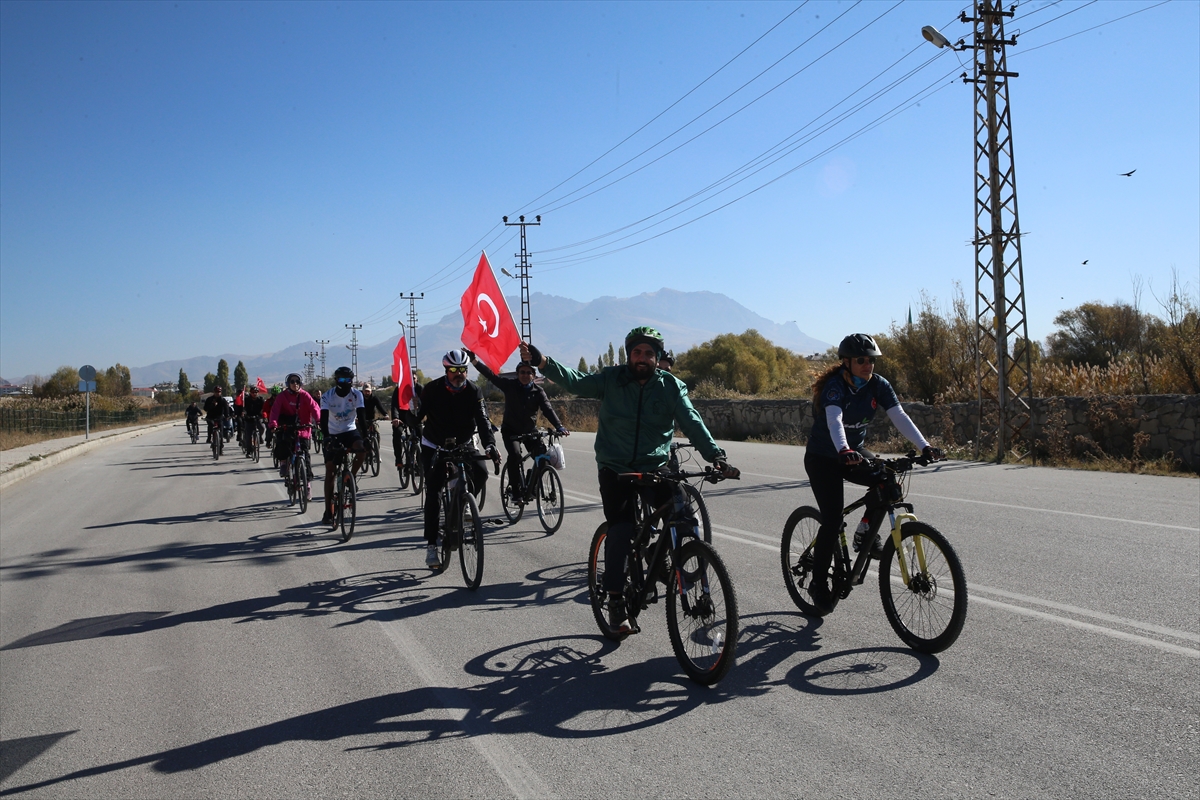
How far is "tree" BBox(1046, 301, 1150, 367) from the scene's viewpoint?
35750 millimetres

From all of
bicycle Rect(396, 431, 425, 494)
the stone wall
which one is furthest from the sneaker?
the stone wall

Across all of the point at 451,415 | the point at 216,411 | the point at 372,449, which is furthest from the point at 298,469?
the point at 216,411

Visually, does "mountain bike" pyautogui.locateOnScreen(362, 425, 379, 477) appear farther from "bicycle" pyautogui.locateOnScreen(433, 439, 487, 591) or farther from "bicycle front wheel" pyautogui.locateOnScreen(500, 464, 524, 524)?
"bicycle" pyautogui.locateOnScreen(433, 439, 487, 591)

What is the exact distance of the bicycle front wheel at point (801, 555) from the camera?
5.82 m

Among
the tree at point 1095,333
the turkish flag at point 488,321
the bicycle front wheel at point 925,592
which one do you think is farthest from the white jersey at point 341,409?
the tree at point 1095,333

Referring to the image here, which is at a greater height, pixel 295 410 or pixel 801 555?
pixel 295 410

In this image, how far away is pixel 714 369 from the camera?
54.9 metres

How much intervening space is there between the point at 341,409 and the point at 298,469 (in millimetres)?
3086

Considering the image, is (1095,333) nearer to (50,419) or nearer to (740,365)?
(740,365)

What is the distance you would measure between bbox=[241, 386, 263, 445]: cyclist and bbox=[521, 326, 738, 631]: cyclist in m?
18.0

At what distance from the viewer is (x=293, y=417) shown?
13430mm

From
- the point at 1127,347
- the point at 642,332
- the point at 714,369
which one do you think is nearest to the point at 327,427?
the point at 642,332

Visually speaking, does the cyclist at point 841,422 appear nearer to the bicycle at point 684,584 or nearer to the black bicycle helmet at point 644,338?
the bicycle at point 684,584

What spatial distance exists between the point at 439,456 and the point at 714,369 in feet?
158
